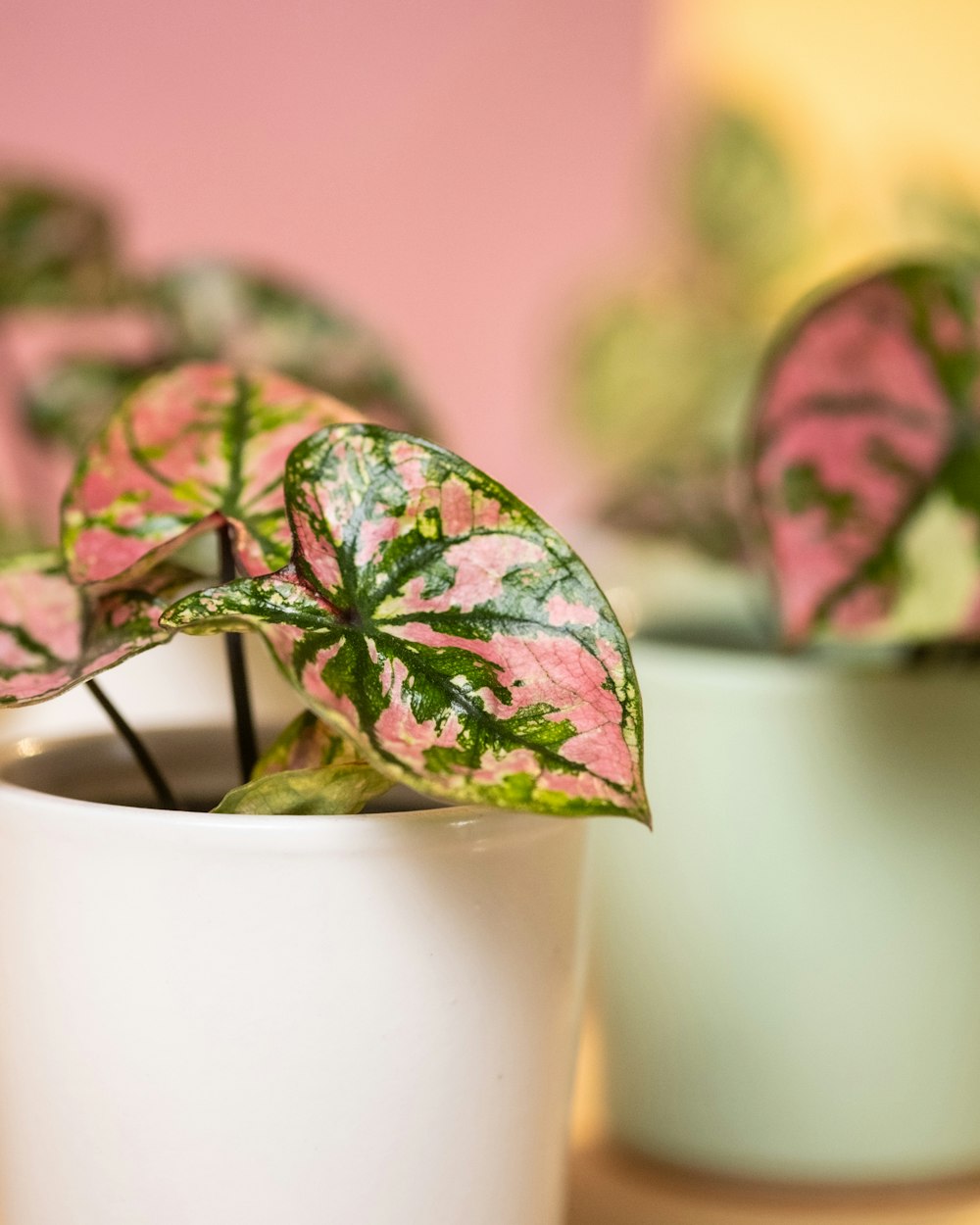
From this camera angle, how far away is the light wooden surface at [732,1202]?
0.51m

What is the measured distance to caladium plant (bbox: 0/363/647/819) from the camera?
282 mm

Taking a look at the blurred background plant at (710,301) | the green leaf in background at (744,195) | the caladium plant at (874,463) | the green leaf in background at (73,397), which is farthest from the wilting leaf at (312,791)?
the green leaf in background at (744,195)

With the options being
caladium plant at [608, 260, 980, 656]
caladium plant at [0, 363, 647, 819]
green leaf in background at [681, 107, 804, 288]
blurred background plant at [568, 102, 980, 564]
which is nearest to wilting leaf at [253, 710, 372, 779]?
caladium plant at [0, 363, 647, 819]

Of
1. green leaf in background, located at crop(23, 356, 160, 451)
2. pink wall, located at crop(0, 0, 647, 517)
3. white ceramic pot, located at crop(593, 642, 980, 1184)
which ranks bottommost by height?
white ceramic pot, located at crop(593, 642, 980, 1184)

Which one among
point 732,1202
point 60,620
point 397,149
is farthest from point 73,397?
point 397,149

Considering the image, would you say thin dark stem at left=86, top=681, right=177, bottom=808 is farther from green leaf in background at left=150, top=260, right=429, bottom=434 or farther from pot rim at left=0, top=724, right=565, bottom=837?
green leaf in background at left=150, top=260, right=429, bottom=434

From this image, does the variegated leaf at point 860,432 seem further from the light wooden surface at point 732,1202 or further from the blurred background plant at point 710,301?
the blurred background plant at point 710,301

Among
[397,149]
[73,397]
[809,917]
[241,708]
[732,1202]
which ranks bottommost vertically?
[732,1202]

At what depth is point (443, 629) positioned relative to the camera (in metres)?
0.31

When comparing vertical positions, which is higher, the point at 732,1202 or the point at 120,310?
the point at 120,310

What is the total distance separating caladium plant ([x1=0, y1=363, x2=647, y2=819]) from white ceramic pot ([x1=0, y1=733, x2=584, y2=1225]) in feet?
0.08

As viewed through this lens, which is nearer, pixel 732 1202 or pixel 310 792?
pixel 310 792

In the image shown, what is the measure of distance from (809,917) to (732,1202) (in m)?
0.11

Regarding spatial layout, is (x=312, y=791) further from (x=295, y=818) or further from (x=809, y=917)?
(x=809, y=917)
